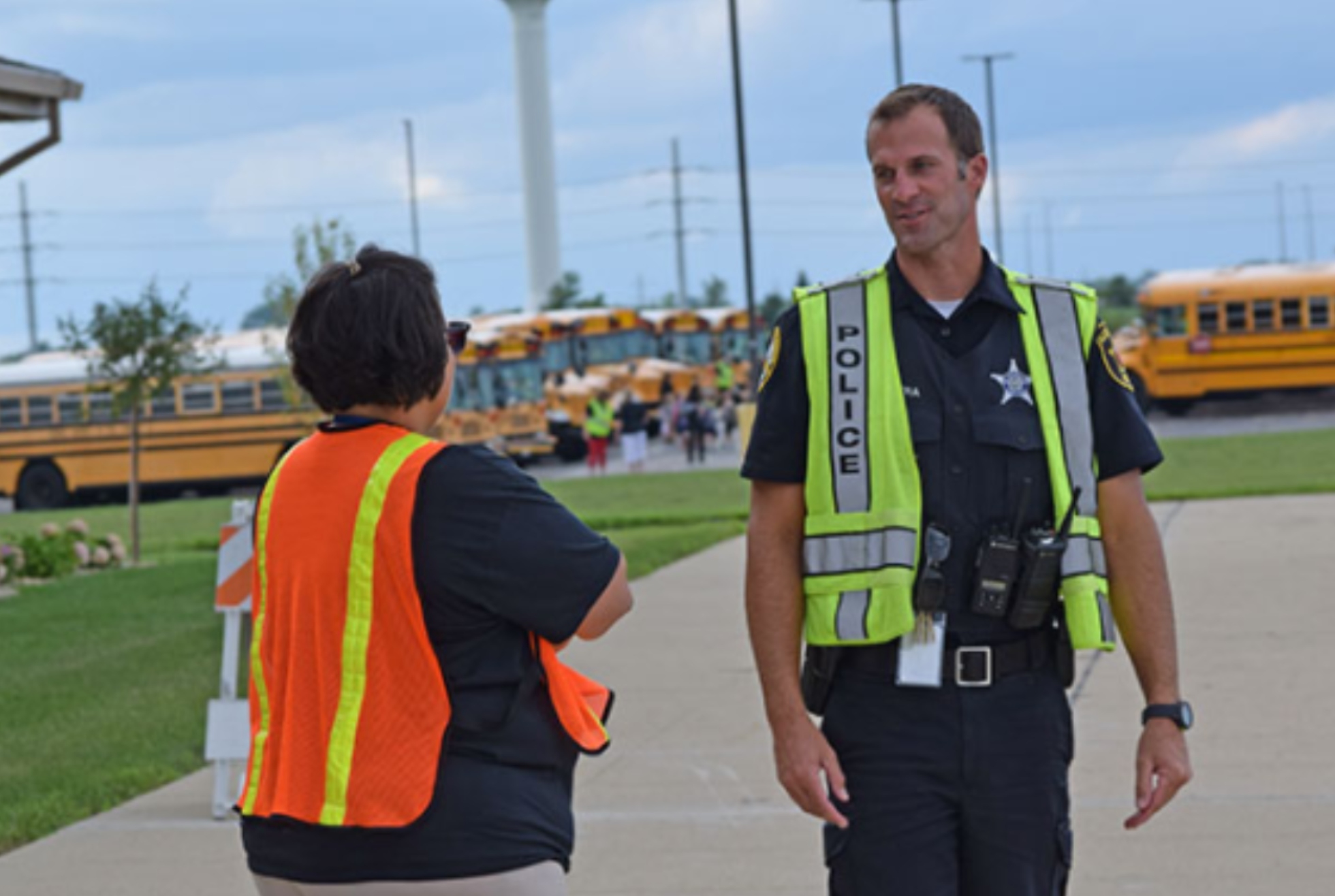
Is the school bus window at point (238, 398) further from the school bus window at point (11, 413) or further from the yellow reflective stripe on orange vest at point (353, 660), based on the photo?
the yellow reflective stripe on orange vest at point (353, 660)

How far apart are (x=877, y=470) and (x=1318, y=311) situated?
145 ft

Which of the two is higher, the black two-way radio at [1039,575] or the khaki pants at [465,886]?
the black two-way radio at [1039,575]

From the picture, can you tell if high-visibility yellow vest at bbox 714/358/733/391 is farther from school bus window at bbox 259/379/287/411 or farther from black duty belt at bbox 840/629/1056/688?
black duty belt at bbox 840/629/1056/688

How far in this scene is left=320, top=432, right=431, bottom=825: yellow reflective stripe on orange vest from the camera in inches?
134

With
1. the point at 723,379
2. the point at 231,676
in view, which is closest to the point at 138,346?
the point at 231,676

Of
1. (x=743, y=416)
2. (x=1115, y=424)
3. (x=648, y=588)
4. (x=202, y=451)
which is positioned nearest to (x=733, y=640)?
(x=648, y=588)

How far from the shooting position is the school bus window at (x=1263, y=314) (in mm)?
46500

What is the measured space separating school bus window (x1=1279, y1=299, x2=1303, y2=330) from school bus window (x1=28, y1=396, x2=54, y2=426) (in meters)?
24.1

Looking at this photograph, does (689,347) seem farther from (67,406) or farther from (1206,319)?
(67,406)

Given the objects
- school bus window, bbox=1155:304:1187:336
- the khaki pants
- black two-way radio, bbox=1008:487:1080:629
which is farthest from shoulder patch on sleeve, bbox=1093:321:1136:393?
school bus window, bbox=1155:304:1187:336

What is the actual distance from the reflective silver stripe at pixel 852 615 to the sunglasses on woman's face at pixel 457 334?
85cm

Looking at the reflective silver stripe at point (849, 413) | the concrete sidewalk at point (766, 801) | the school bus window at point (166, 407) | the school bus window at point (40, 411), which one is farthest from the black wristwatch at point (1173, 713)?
the school bus window at point (40, 411)

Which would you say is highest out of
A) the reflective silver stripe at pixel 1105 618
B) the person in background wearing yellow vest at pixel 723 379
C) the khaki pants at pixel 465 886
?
the reflective silver stripe at pixel 1105 618

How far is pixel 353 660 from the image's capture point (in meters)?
3.42
